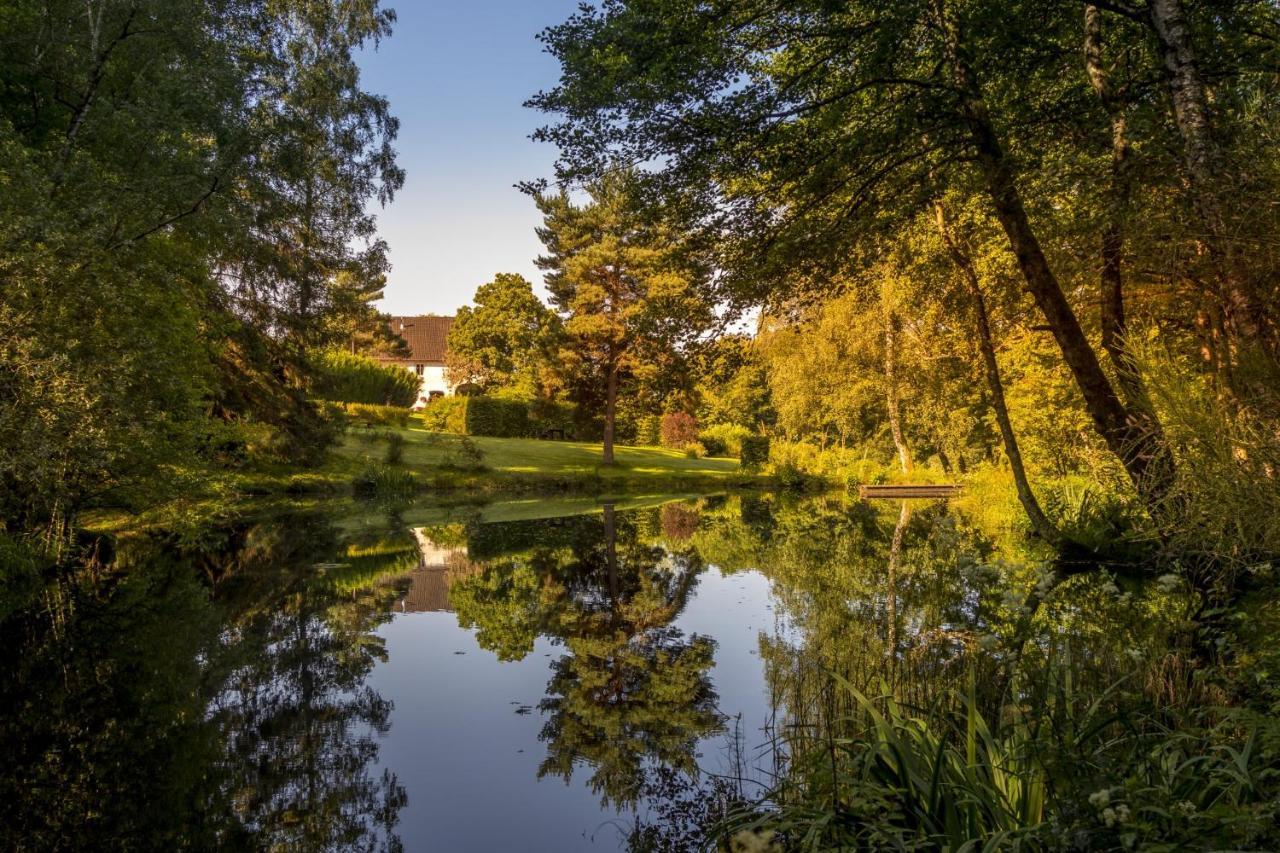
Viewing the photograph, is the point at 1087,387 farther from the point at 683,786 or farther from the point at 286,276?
the point at 286,276

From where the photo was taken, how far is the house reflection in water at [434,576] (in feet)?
37.6

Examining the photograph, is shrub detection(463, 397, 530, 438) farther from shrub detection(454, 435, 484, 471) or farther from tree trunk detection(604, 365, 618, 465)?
shrub detection(454, 435, 484, 471)

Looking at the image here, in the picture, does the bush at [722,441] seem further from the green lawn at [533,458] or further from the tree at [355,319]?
the tree at [355,319]

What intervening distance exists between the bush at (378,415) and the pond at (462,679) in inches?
739

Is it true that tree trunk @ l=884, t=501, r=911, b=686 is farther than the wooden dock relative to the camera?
No

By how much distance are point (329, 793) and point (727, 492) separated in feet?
86.3

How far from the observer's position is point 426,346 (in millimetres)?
66750

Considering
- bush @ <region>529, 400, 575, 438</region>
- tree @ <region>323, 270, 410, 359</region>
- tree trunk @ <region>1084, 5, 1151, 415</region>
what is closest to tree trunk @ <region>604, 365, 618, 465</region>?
bush @ <region>529, 400, 575, 438</region>

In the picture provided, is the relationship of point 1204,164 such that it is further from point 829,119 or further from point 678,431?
point 678,431

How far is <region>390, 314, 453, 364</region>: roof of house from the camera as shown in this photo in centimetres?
6564

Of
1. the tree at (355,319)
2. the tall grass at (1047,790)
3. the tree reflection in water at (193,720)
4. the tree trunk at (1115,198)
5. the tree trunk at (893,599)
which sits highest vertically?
the tree at (355,319)

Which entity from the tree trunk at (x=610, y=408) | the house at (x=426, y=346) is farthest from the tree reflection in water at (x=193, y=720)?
the house at (x=426, y=346)

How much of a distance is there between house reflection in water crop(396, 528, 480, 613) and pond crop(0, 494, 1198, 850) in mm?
78

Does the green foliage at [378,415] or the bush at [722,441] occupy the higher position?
the green foliage at [378,415]
